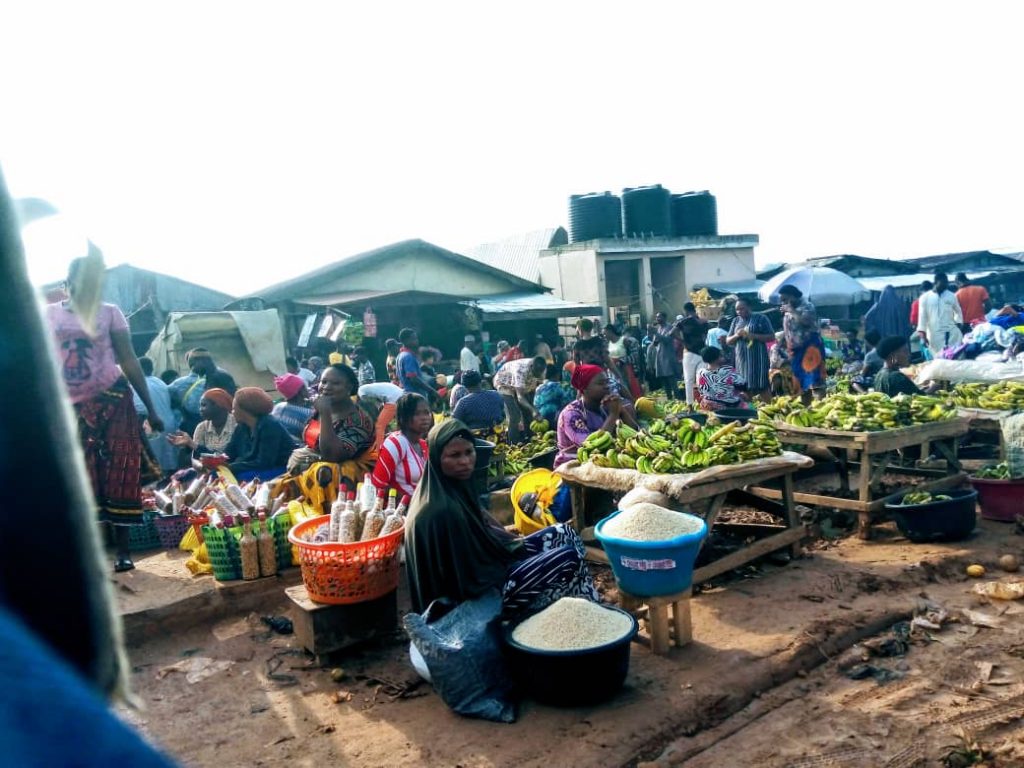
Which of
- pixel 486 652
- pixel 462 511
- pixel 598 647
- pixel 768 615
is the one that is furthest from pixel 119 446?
pixel 768 615

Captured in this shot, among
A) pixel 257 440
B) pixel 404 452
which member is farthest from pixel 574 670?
pixel 257 440

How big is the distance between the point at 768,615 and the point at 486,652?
2.03 meters

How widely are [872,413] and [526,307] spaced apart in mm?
12525

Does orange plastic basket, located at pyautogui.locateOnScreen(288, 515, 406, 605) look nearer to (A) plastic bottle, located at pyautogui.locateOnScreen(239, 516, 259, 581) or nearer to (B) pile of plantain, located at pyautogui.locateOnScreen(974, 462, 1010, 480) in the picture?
(A) plastic bottle, located at pyautogui.locateOnScreen(239, 516, 259, 581)

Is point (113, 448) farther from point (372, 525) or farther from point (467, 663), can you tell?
point (467, 663)

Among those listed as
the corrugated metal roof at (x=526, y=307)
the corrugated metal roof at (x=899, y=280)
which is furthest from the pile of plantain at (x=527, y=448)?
the corrugated metal roof at (x=899, y=280)

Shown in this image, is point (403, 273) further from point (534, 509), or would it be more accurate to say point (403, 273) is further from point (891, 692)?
point (891, 692)

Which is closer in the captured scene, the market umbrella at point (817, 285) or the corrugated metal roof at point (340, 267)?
the market umbrella at point (817, 285)

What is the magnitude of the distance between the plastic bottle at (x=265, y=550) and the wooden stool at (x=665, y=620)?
2638mm

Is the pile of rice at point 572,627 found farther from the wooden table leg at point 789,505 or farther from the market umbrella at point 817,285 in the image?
the market umbrella at point 817,285

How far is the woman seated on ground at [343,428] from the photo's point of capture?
19.9 ft

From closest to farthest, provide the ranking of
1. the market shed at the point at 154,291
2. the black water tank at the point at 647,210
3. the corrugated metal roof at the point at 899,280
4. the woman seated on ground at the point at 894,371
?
the woman seated on ground at the point at 894,371, the corrugated metal roof at the point at 899,280, the market shed at the point at 154,291, the black water tank at the point at 647,210

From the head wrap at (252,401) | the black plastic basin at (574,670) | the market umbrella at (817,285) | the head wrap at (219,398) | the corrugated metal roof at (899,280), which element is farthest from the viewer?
the corrugated metal roof at (899,280)

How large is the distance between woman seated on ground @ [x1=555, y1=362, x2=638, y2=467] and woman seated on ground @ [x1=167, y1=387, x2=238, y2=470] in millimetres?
3221
